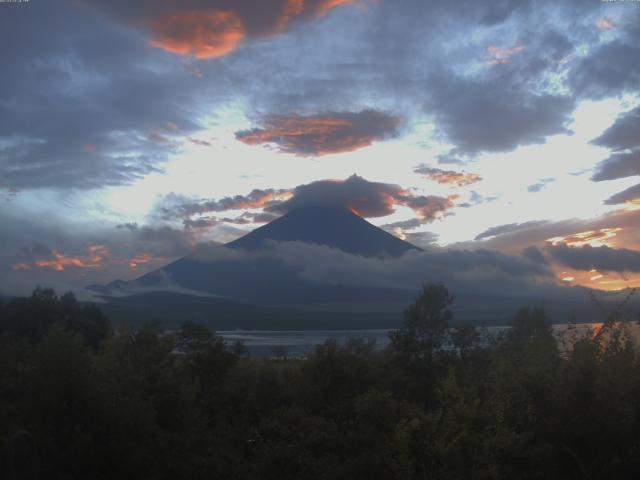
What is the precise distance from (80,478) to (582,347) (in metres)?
10.5

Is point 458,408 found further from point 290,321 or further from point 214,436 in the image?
point 290,321

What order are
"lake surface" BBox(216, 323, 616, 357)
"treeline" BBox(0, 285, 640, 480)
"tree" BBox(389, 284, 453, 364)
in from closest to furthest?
"treeline" BBox(0, 285, 640, 480) → "tree" BBox(389, 284, 453, 364) → "lake surface" BBox(216, 323, 616, 357)

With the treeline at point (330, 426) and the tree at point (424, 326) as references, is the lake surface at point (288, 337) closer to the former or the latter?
the tree at point (424, 326)

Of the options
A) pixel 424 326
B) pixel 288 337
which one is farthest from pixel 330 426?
pixel 288 337

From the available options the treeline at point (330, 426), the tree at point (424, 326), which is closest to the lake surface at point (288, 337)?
the tree at point (424, 326)

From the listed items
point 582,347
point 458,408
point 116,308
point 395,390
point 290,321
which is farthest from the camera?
point 290,321

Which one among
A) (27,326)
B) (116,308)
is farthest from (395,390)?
(116,308)

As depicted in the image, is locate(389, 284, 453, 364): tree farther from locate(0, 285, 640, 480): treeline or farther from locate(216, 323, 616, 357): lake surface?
locate(216, 323, 616, 357): lake surface

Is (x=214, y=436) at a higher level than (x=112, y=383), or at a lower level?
lower

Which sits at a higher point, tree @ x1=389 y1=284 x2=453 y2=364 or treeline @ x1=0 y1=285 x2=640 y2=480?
tree @ x1=389 y1=284 x2=453 y2=364

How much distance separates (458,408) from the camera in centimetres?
1258

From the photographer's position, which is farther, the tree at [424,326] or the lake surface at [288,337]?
the lake surface at [288,337]

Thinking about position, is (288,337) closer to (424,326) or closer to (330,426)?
(424,326)

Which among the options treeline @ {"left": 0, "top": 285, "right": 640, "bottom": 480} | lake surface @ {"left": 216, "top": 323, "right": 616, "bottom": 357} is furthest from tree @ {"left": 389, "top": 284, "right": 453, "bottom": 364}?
lake surface @ {"left": 216, "top": 323, "right": 616, "bottom": 357}
